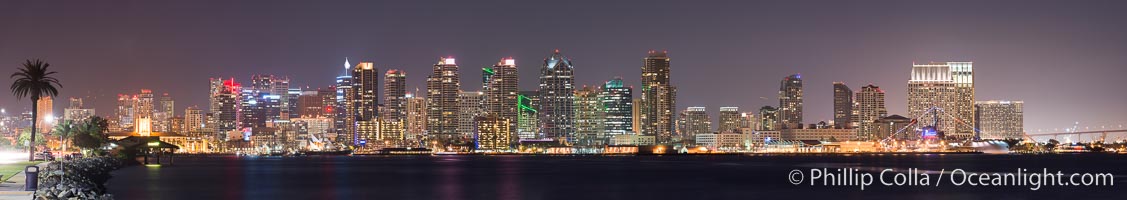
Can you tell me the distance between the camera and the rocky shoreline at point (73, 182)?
2803 centimetres

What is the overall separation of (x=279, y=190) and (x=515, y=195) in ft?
33.9

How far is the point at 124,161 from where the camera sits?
81.2m

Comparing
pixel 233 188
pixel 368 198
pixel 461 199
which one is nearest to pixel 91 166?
pixel 233 188

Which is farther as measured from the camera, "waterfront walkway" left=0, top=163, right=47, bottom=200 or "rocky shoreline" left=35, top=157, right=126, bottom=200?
"waterfront walkway" left=0, top=163, right=47, bottom=200

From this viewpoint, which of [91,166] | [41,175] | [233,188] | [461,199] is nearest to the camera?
[41,175]

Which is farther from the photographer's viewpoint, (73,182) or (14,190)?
(73,182)

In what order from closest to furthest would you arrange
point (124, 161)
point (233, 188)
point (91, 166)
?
point (91, 166), point (233, 188), point (124, 161)

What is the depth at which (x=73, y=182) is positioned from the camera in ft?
112

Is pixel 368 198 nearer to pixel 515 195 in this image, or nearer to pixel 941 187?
pixel 515 195

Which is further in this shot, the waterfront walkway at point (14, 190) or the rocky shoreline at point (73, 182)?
the waterfront walkway at point (14, 190)

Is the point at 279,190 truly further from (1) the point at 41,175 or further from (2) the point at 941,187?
(2) the point at 941,187

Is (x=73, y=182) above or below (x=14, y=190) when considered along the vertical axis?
above

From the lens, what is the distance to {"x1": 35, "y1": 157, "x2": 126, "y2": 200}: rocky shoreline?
2803 centimetres

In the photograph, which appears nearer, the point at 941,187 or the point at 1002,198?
the point at 1002,198
